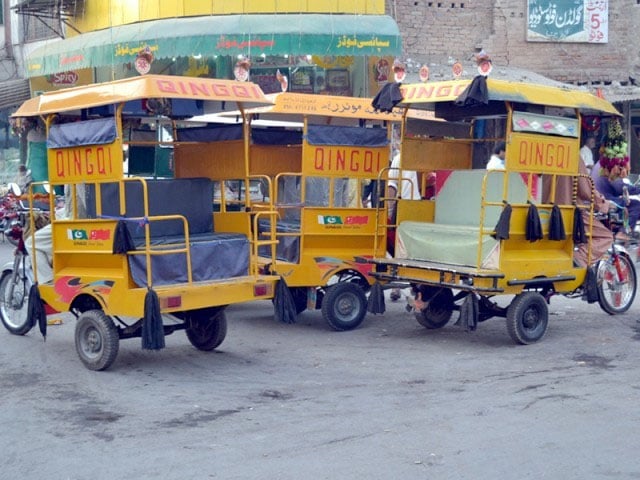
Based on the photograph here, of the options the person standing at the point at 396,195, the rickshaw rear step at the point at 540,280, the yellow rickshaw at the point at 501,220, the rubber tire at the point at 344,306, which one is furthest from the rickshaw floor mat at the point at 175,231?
the rickshaw rear step at the point at 540,280

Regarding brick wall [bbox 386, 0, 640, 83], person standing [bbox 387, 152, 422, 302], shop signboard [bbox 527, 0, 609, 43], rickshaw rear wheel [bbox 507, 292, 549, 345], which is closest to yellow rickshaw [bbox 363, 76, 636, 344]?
rickshaw rear wheel [bbox 507, 292, 549, 345]

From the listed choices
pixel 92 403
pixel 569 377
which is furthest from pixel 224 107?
pixel 569 377

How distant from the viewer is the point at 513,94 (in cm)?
894

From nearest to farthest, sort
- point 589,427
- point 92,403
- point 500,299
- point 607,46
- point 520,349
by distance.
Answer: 1. point 589,427
2. point 92,403
3. point 520,349
4. point 500,299
5. point 607,46

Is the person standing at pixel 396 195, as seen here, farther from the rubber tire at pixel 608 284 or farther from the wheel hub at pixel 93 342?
the wheel hub at pixel 93 342

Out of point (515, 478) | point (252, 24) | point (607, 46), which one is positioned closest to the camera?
point (515, 478)

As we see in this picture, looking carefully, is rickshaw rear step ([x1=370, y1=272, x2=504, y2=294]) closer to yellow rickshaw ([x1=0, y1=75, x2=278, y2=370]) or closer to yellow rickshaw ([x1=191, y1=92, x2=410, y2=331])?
yellow rickshaw ([x1=191, y1=92, x2=410, y2=331])

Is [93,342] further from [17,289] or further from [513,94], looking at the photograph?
[513,94]

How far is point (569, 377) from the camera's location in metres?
7.75

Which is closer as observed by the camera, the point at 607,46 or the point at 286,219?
the point at 286,219

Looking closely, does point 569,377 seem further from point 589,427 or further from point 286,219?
point 286,219

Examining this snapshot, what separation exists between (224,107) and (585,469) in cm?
521

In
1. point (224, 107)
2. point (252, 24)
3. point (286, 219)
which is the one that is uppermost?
point (252, 24)

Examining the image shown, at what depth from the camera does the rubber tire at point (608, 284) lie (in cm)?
1050
